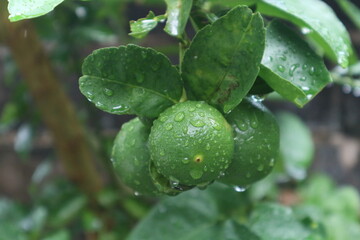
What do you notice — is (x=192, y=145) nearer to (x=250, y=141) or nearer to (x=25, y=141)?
(x=250, y=141)

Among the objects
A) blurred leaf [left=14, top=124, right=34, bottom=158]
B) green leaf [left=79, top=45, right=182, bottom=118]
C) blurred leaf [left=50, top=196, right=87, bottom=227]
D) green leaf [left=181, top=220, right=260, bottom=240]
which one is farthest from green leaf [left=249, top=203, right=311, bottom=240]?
blurred leaf [left=14, top=124, right=34, bottom=158]

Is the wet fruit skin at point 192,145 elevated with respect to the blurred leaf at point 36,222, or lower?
elevated

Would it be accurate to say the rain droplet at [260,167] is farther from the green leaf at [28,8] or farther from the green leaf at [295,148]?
the green leaf at [295,148]

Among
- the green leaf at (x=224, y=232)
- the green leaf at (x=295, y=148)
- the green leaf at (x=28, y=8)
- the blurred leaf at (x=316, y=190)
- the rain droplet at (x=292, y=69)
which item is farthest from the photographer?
the blurred leaf at (x=316, y=190)

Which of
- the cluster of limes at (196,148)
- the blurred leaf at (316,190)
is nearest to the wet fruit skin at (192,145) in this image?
the cluster of limes at (196,148)

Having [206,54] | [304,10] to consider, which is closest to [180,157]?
[206,54]

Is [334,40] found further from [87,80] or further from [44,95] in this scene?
[44,95]

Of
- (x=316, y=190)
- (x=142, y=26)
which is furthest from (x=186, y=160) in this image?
(x=316, y=190)
